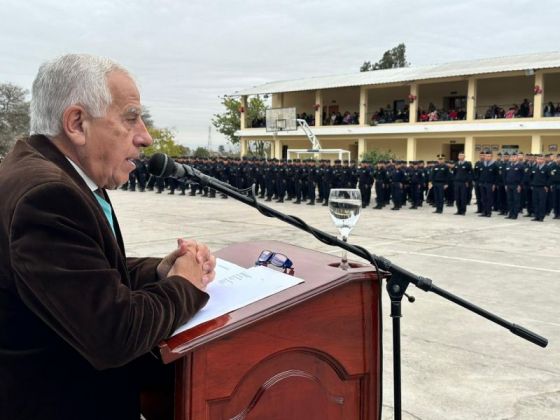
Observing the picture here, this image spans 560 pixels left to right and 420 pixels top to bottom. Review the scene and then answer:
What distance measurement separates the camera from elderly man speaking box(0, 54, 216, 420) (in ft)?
3.40

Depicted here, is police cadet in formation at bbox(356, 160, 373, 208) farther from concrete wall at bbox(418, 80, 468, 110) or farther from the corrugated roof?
concrete wall at bbox(418, 80, 468, 110)

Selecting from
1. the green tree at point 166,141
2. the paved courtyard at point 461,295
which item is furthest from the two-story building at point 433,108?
the paved courtyard at point 461,295

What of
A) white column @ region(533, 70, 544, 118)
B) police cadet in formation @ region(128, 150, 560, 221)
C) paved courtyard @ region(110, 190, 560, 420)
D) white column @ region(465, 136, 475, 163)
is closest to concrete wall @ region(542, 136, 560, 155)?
white column @ region(533, 70, 544, 118)

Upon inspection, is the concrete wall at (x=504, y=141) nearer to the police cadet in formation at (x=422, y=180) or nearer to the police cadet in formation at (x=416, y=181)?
the police cadet in formation at (x=422, y=180)

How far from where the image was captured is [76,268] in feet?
3.41

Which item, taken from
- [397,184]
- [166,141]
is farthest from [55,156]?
[166,141]

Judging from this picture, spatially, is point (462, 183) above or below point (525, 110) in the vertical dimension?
below

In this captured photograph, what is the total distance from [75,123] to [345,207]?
0.89 m

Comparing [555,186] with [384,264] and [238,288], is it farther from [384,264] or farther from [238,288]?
[238,288]

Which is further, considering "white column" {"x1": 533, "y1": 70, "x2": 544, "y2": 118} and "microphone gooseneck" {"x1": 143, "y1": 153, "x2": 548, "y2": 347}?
"white column" {"x1": 533, "y1": 70, "x2": 544, "y2": 118}

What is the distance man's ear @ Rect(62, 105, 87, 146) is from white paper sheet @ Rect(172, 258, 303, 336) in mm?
474

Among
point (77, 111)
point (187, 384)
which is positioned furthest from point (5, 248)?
point (187, 384)

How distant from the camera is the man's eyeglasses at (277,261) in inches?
57.5

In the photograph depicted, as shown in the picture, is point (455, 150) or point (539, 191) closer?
point (539, 191)
